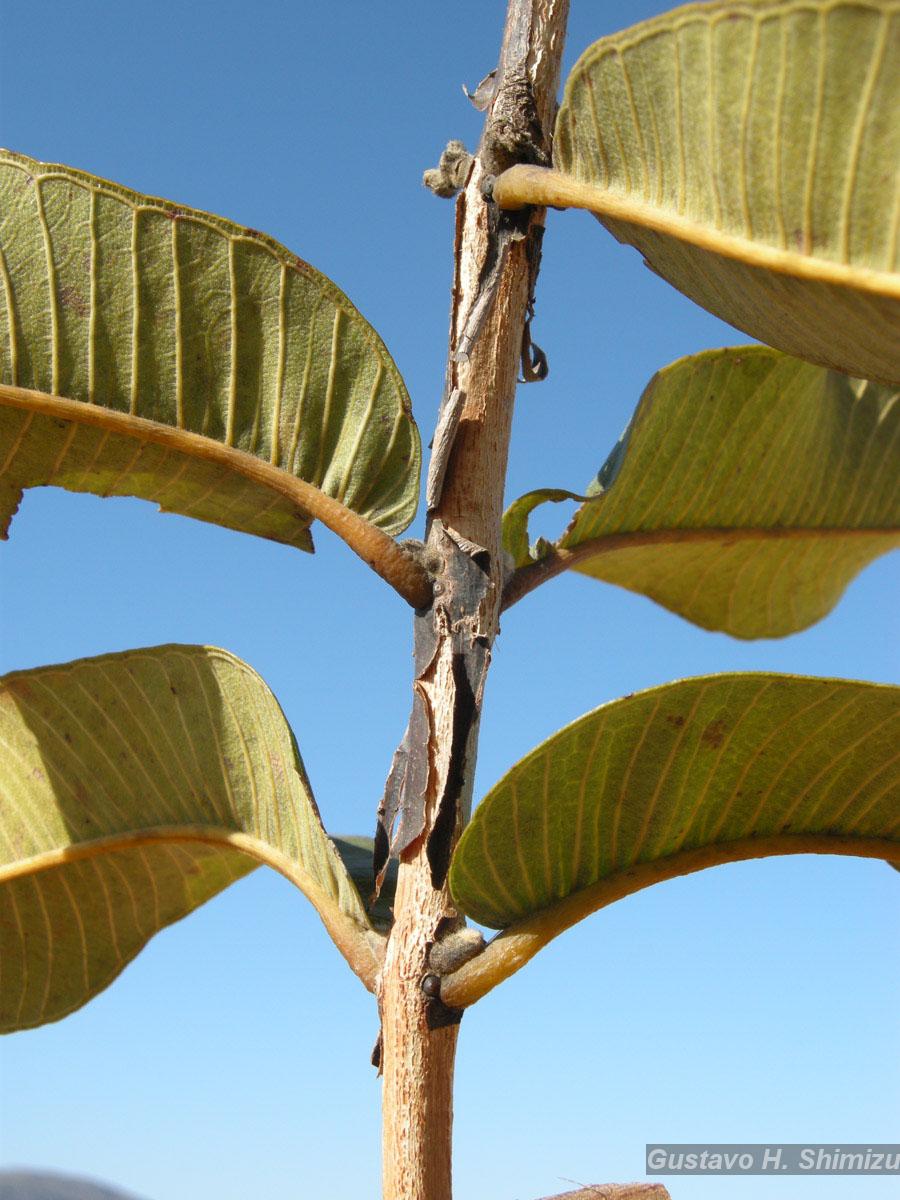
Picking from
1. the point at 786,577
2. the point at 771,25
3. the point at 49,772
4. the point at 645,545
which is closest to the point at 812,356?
the point at 771,25

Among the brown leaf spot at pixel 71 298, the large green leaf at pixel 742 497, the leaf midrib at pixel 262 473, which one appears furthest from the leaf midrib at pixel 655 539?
the brown leaf spot at pixel 71 298

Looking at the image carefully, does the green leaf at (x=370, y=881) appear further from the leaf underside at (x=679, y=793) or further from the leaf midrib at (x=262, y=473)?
the leaf midrib at (x=262, y=473)

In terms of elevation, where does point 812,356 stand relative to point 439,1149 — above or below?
above

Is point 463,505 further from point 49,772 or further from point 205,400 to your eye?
point 49,772

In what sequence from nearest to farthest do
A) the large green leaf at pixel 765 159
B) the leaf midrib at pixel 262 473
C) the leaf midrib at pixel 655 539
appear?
the large green leaf at pixel 765 159 → the leaf midrib at pixel 262 473 → the leaf midrib at pixel 655 539

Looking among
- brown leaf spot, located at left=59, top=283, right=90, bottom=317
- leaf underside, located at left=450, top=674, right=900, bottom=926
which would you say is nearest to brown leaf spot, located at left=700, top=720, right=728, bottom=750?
leaf underside, located at left=450, top=674, right=900, bottom=926

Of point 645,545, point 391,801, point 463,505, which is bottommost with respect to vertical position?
point 391,801

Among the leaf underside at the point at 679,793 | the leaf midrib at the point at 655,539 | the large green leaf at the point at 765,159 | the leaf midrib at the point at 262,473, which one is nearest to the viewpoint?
the large green leaf at the point at 765,159
